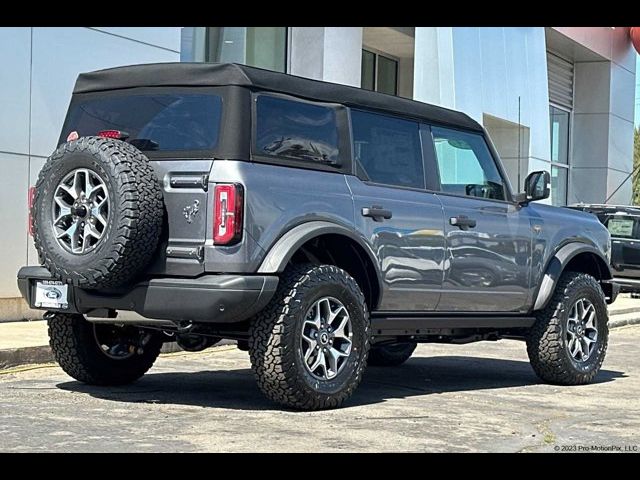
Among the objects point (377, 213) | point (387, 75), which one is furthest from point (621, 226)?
point (377, 213)

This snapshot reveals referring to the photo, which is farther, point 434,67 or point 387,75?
point 387,75

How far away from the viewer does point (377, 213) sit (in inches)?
293

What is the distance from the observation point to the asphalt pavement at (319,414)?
5.88m

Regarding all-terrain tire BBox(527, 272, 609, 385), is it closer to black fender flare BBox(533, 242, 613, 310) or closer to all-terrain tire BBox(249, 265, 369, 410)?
black fender flare BBox(533, 242, 613, 310)

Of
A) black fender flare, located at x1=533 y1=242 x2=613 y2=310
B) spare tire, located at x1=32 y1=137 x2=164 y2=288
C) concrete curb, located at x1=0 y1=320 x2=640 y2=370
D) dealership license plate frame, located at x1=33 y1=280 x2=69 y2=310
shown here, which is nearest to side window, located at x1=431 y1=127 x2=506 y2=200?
black fender flare, located at x1=533 y1=242 x2=613 y2=310

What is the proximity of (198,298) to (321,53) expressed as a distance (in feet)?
39.8

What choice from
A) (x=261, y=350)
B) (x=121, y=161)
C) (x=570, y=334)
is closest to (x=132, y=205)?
(x=121, y=161)

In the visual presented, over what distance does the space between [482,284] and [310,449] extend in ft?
9.96

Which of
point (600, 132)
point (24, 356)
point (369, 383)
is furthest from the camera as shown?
point (600, 132)

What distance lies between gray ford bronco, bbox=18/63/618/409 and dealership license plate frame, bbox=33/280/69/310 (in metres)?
0.01

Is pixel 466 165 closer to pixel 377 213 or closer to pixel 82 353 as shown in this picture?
pixel 377 213

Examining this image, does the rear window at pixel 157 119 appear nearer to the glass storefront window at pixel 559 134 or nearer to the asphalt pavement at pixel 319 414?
the asphalt pavement at pixel 319 414

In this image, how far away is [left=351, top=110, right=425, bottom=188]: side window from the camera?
7.66 metres

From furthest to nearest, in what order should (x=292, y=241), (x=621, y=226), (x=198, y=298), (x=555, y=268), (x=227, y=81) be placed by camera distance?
(x=621, y=226), (x=555, y=268), (x=227, y=81), (x=292, y=241), (x=198, y=298)
